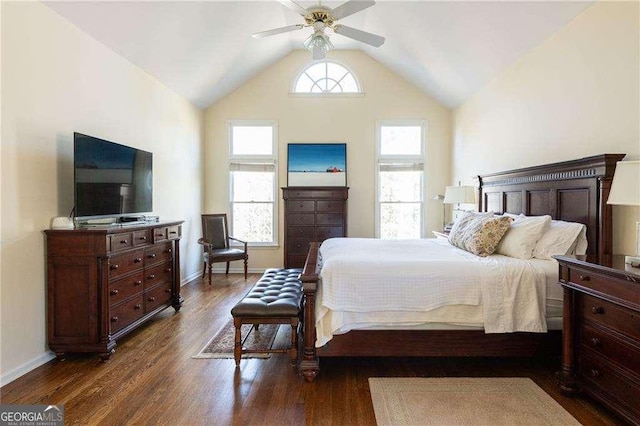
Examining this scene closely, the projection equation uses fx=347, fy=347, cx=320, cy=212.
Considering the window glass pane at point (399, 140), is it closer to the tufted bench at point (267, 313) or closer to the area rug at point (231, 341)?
the area rug at point (231, 341)

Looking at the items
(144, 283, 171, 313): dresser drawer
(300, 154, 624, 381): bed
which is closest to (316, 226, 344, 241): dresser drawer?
(144, 283, 171, 313): dresser drawer

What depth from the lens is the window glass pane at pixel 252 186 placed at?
6.35 m

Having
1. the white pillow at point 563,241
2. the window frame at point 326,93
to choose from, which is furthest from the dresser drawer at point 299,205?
the white pillow at point 563,241

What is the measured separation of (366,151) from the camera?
6270mm

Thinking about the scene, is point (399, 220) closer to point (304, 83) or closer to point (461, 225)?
point (461, 225)

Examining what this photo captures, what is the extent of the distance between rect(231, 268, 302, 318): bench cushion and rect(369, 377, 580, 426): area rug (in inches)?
31.7

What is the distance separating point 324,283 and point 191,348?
4.72 ft

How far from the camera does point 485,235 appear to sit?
3025 millimetres

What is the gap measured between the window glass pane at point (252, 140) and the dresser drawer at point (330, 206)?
1.44 metres

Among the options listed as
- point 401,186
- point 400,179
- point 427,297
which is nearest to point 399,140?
point 400,179

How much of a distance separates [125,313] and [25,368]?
2.38 ft

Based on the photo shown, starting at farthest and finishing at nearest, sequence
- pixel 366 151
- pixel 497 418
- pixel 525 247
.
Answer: pixel 366 151
pixel 525 247
pixel 497 418

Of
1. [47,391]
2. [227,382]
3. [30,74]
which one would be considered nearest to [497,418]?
[227,382]

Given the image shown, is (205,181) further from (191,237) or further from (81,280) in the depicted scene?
(81,280)
